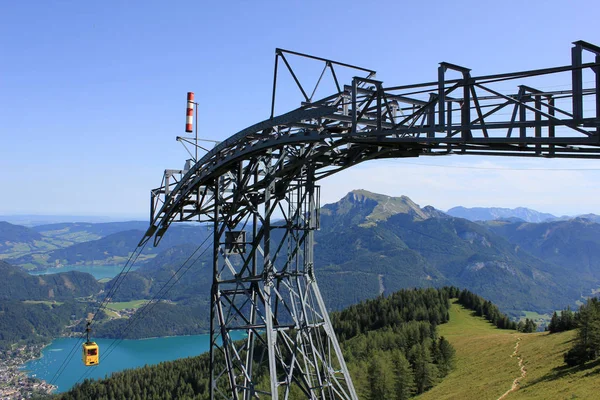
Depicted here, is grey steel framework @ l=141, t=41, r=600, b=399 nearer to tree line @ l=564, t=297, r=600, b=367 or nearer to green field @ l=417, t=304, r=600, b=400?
green field @ l=417, t=304, r=600, b=400

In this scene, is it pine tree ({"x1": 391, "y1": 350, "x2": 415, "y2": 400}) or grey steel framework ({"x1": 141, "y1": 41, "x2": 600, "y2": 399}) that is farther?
pine tree ({"x1": 391, "y1": 350, "x2": 415, "y2": 400})

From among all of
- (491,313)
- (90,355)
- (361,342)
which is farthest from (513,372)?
(491,313)

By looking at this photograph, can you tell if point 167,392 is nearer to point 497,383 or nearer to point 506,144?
point 497,383

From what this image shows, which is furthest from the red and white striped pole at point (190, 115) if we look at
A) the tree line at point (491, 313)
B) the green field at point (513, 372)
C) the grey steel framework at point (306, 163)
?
the tree line at point (491, 313)

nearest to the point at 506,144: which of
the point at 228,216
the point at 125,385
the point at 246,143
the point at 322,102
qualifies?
the point at 322,102

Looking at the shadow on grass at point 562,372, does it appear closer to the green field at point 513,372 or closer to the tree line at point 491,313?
the green field at point 513,372

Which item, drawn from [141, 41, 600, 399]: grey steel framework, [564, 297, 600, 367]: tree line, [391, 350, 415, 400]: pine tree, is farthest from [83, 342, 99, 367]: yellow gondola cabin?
[391, 350, 415, 400]: pine tree

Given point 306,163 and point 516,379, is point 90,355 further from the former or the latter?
point 516,379

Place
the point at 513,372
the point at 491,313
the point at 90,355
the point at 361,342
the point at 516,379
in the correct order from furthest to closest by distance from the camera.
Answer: the point at 491,313, the point at 361,342, the point at 513,372, the point at 516,379, the point at 90,355
